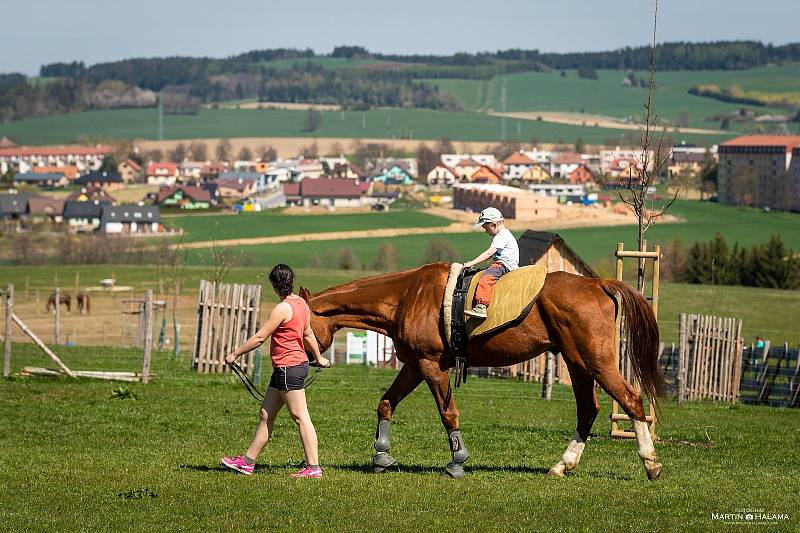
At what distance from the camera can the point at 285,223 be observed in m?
113

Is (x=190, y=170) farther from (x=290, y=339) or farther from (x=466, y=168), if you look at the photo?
(x=290, y=339)

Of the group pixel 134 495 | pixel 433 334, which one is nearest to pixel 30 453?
pixel 134 495

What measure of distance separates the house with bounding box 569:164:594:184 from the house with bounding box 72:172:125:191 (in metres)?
58.0

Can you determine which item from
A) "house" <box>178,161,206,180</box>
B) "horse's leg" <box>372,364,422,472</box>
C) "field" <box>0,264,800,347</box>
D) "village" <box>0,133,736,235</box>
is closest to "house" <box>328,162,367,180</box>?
"village" <box>0,133,736,235</box>

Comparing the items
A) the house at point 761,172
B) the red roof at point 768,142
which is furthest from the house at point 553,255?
the red roof at point 768,142

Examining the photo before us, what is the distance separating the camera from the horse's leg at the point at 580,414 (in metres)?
13.2

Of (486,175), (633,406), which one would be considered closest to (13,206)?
(486,175)

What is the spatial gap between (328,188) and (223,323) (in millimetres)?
122947

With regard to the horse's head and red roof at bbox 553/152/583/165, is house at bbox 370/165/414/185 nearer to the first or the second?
red roof at bbox 553/152/583/165

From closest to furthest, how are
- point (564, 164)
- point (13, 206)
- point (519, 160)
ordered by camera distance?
1. point (13, 206)
2. point (564, 164)
3. point (519, 160)

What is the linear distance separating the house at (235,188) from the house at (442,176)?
23.2m

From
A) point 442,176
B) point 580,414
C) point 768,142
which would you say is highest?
point 580,414

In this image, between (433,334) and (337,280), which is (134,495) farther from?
(337,280)

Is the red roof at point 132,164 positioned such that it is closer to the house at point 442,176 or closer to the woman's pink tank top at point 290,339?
the house at point 442,176
